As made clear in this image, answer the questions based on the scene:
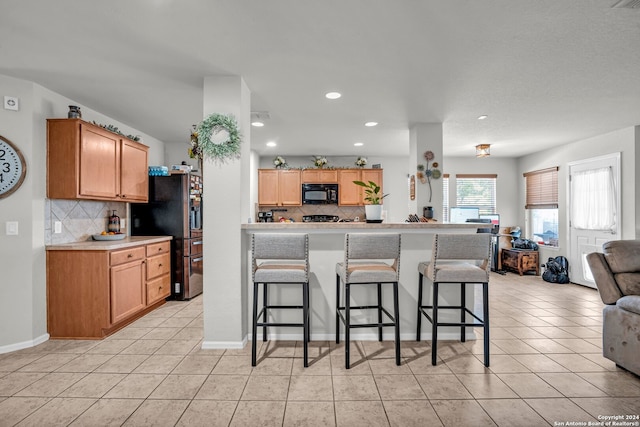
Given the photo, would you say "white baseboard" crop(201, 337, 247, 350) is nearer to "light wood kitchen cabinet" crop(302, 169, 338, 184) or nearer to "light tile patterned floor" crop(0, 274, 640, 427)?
"light tile patterned floor" crop(0, 274, 640, 427)

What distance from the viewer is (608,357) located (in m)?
2.63

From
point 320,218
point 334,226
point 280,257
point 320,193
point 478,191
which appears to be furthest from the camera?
point 478,191

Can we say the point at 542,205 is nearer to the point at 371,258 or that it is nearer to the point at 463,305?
the point at 463,305

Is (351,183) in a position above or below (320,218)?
above

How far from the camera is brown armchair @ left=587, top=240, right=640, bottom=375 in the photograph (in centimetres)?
242

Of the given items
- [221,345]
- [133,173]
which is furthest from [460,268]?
[133,173]

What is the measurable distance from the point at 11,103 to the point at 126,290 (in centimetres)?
205

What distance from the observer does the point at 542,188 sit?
21.8 ft

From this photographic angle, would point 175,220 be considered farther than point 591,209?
No

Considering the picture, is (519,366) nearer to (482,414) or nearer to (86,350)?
(482,414)

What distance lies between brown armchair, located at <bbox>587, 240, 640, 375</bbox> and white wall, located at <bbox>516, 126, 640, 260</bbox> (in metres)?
2.77

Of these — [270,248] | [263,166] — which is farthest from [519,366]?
[263,166]

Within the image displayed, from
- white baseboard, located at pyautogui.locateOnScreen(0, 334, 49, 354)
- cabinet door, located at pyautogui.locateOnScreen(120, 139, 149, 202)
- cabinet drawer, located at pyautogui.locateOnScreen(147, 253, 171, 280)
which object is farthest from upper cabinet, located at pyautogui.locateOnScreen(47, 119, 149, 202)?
white baseboard, located at pyautogui.locateOnScreen(0, 334, 49, 354)

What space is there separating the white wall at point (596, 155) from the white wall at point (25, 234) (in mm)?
7377
